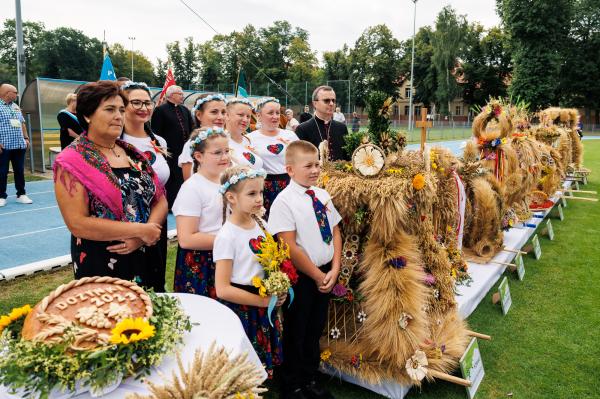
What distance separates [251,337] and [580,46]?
180ft

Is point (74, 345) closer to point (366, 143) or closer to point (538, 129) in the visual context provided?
point (366, 143)

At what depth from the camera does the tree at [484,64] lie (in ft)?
168

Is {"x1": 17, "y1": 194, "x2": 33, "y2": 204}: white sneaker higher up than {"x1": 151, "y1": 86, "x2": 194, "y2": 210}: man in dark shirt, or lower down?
lower down

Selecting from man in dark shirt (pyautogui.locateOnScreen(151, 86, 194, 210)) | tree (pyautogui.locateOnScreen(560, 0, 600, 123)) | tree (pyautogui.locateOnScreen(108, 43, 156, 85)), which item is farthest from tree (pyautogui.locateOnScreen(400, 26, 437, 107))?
man in dark shirt (pyautogui.locateOnScreen(151, 86, 194, 210))

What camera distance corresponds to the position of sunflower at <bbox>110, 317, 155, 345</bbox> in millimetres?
1343

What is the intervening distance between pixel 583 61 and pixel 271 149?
51.4m

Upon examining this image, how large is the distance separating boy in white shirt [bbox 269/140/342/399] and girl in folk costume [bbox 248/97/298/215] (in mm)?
1127

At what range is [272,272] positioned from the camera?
2418mm

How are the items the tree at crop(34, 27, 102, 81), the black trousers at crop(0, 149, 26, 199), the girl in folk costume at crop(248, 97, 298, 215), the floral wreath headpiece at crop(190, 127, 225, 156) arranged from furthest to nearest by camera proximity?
the tree at crop(34, 27, 102, 81)
the black trousers at crop(0, 149, 26, 199)
the girl in folk costume at crop(248, 97, 298, 215)
the floral wreath headpiece at crop(190, 127, 225, 156)

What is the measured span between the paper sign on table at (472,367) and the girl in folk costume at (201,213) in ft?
6.11

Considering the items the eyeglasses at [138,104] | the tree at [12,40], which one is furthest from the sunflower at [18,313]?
the tree at [12,40]

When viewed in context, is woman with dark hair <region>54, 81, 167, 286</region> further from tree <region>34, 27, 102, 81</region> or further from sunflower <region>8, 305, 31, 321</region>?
tree <region>34, 27, 102, 81</region>

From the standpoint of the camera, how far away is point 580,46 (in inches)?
1775

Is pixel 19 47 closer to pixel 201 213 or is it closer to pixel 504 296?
pixel 201 213
